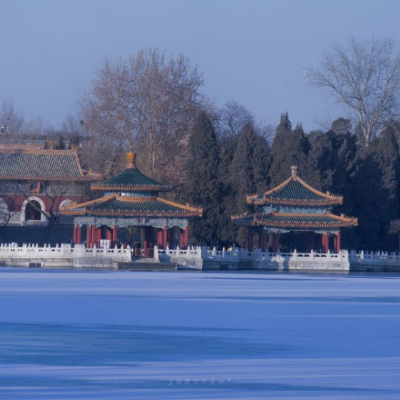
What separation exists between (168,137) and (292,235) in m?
10.7

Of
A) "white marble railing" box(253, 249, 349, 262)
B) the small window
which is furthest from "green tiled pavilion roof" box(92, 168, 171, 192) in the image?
the small window

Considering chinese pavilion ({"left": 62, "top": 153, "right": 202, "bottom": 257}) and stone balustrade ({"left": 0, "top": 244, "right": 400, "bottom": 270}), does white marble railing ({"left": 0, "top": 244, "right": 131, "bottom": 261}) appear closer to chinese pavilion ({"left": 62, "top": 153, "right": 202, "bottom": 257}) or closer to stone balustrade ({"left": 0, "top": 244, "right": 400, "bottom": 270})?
stone balustrade ({"left": 0, "top": 244, "right": 400, "bottom": 270})

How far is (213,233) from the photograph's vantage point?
63.0m

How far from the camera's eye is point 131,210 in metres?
57.3

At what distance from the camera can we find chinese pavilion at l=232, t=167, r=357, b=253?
58000 mm

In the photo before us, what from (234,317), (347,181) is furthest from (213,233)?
(234,317)

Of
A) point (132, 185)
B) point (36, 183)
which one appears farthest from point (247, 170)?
point (36, 183)

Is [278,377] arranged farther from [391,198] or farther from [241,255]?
[391,198]

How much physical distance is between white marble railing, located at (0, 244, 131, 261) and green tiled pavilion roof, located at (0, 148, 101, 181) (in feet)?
45.3

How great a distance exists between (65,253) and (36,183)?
17.7m

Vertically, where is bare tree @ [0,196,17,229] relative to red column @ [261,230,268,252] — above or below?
above

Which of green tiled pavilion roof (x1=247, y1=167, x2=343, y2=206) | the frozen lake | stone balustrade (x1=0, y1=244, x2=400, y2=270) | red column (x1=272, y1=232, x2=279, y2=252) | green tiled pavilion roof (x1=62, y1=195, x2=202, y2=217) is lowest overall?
the frozen lake

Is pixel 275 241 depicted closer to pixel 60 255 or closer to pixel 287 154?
pixel 287 154

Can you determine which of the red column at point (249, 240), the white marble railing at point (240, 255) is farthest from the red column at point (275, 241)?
the red column at point (249, 240)
